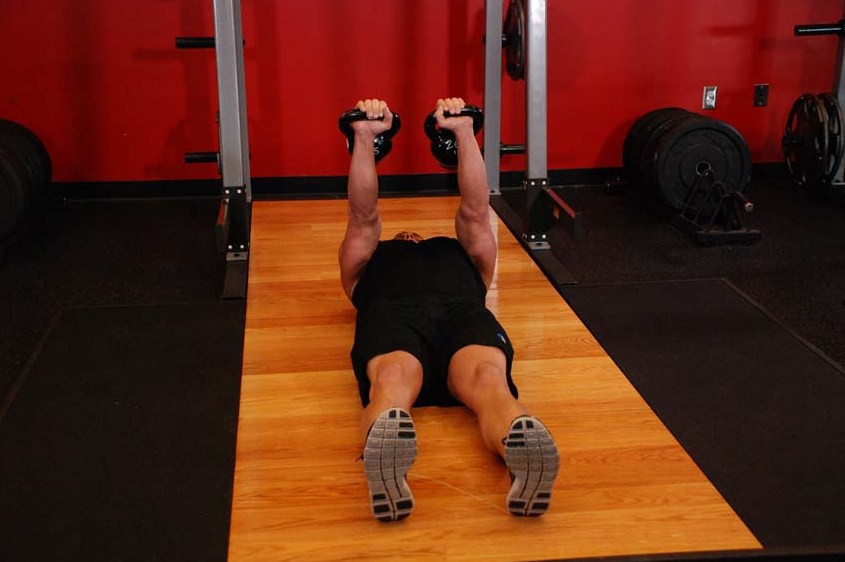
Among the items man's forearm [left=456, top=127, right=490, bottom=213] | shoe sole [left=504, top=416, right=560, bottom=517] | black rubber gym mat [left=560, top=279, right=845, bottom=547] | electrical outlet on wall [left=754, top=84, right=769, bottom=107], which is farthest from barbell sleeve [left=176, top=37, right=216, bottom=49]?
electrical outlet on wall [left=754, top=84, right=769, bottom=107]

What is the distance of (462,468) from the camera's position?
76.6 inches

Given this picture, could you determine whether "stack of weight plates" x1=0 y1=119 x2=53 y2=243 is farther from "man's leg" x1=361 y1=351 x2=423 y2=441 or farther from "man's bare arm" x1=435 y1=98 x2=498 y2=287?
"man's leg" x1=361 y1=351 x2=423 y2=441

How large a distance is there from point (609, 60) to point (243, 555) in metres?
3.44

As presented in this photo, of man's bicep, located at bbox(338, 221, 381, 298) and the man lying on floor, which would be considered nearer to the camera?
the man lying on floor

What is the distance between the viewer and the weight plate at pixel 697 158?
3859 mm

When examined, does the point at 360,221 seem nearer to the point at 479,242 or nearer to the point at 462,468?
the point at 479,242

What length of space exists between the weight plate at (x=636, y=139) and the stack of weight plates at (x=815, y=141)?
51 centimetres

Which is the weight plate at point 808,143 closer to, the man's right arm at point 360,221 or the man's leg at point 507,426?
the man's right arm at point 360,221

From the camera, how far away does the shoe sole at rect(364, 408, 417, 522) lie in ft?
5.52

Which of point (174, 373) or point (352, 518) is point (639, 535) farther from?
point (174, 373)

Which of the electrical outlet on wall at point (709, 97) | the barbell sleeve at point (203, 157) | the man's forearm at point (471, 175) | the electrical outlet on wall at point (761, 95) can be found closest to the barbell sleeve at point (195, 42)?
the barbell sleeve at point (203, 157)

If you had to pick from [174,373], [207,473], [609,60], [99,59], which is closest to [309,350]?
[174,373]

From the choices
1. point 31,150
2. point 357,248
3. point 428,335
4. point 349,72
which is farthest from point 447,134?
point 31,150

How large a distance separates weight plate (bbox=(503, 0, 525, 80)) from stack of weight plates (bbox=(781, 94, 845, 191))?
1324 millimetres
